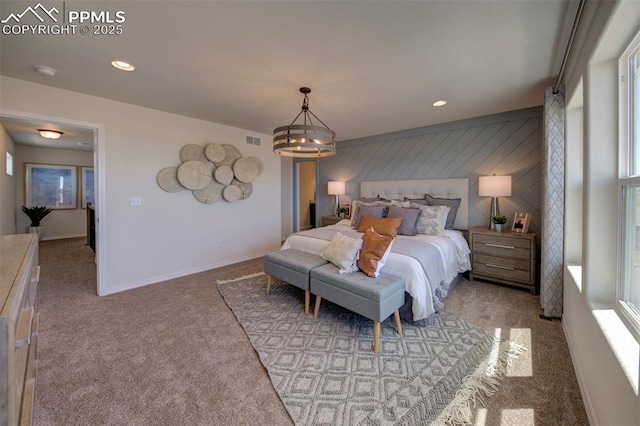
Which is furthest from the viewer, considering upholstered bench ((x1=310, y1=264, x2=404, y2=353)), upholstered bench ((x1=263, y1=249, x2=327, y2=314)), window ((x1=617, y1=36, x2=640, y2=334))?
upholstered bench ((x1=263, y1=249, x2=327, y2=314))

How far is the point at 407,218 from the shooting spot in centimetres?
342

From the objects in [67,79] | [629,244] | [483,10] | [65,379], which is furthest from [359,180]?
[65,379]

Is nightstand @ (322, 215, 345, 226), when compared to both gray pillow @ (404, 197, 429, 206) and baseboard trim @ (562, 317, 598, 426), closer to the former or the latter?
gray pillow @ (404, 197, 429, 206)

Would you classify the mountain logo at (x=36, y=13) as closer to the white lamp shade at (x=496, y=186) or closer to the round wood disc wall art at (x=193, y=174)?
the round wood disc wall art at (x=193, y=174)

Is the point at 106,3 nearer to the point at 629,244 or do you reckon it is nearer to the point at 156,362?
the point at 156,362

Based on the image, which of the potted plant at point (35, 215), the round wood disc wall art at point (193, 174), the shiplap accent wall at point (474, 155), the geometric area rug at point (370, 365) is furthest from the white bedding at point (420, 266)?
the potted plant at point (35, 215)

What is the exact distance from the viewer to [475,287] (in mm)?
3295

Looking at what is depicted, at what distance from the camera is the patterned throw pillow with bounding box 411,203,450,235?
3326 millimetres

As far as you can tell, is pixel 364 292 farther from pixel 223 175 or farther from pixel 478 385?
pixel 223 175

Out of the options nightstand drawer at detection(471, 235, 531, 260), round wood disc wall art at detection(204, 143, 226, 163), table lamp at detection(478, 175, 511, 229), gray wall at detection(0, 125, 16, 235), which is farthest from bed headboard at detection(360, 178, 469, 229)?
gray wall at detection(0, 125, 16, 235)

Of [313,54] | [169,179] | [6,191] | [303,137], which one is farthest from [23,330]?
[6,191]

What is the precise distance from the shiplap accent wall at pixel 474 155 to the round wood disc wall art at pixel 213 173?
7.46ft

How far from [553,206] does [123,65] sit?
165 inches

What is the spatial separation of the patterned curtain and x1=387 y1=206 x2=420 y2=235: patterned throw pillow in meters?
1.31
